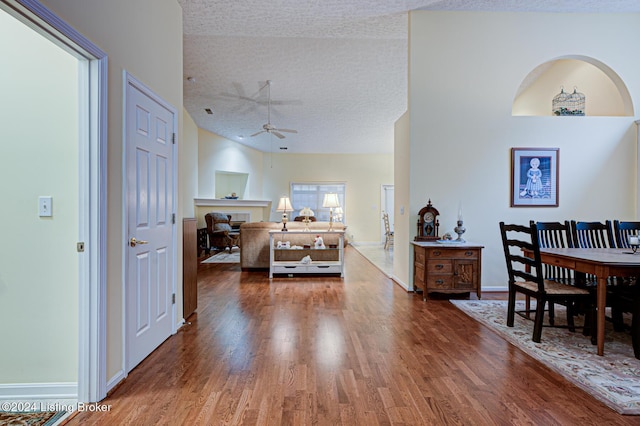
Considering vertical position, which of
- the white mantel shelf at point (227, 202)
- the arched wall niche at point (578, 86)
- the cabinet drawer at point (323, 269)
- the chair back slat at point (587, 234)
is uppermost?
the arched wall niche at point (578, 86)

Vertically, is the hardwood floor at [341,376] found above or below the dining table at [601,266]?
below

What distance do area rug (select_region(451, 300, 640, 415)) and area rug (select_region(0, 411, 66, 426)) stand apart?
9.97 feet

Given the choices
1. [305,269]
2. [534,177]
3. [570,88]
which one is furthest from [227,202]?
[570,88]

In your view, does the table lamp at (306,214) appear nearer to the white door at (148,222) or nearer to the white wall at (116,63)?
the white door at (148,222)

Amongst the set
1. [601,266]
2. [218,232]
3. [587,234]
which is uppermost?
[587,234]

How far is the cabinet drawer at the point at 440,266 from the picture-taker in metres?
4.10

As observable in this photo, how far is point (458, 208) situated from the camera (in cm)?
458

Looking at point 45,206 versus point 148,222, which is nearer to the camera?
point 45,206

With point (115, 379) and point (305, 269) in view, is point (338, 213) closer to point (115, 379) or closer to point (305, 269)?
point (305, 269)

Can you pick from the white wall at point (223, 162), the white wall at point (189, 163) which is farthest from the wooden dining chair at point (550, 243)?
the white wall at point (223, 162)

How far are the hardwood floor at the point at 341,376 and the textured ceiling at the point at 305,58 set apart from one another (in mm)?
3629

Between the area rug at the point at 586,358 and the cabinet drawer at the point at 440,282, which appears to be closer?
the area rug at the point at 586,358

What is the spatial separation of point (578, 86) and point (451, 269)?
4141 millimetres

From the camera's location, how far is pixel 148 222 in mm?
2568
